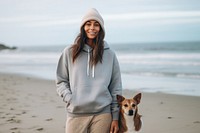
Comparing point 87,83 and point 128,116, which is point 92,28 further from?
point 128,116

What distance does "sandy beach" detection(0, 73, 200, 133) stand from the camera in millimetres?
5836

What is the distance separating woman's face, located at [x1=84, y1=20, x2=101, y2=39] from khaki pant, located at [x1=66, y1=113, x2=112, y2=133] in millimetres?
861

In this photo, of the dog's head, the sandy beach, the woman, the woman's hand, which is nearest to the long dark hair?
the woman

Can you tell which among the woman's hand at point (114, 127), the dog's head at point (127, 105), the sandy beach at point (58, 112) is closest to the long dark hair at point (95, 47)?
the dog's head at point (127, 105)

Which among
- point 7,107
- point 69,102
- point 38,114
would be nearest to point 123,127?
point 69,102

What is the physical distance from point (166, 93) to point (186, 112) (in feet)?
8.10

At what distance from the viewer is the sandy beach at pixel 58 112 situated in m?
5.84

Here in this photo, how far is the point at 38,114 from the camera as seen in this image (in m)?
6.89

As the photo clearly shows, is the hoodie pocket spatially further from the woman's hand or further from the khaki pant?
the woman's hand

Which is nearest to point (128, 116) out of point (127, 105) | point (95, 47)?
point (127, 105)

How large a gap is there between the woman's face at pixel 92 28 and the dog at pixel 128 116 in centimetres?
74

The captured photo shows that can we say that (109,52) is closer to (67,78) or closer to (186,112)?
(67,78)

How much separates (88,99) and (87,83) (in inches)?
6.7

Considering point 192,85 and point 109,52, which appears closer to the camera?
point 109,52
